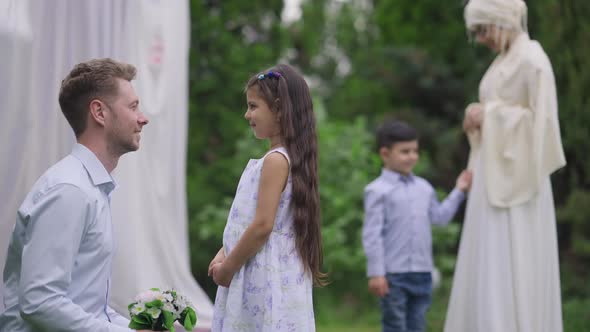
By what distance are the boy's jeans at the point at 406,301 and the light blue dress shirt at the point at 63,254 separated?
2.19m

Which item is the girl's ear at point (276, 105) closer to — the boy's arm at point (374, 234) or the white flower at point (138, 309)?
the white flower at point (138, 309)

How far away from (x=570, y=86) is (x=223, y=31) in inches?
139

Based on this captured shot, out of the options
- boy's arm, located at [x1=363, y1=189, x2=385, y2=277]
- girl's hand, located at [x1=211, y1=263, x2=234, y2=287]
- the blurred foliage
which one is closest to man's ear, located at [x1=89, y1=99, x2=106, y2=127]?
girl's hand, located at [x1=211, y1=263, x2=234, y2=287]

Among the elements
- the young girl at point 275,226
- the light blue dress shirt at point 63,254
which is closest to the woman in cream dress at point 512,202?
the young girl at point 275,226

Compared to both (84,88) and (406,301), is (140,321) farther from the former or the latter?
(406,301)

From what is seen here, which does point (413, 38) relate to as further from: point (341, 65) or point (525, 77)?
point (525, 77)

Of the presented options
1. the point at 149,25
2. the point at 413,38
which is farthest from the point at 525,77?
the point at 413,38

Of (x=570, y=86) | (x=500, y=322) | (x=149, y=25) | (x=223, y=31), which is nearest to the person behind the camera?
(x=500, y=322)

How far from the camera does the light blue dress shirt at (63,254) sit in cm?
Result: 208

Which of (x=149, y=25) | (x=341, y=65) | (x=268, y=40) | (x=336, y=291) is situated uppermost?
(x=341, y=65)

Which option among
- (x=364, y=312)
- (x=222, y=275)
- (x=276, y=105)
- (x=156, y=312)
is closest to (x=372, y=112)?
(x=364, y=312)

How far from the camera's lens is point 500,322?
3840 millimetres

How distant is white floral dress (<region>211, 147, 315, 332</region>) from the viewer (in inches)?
105

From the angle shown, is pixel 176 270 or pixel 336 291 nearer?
pixel 176 270
